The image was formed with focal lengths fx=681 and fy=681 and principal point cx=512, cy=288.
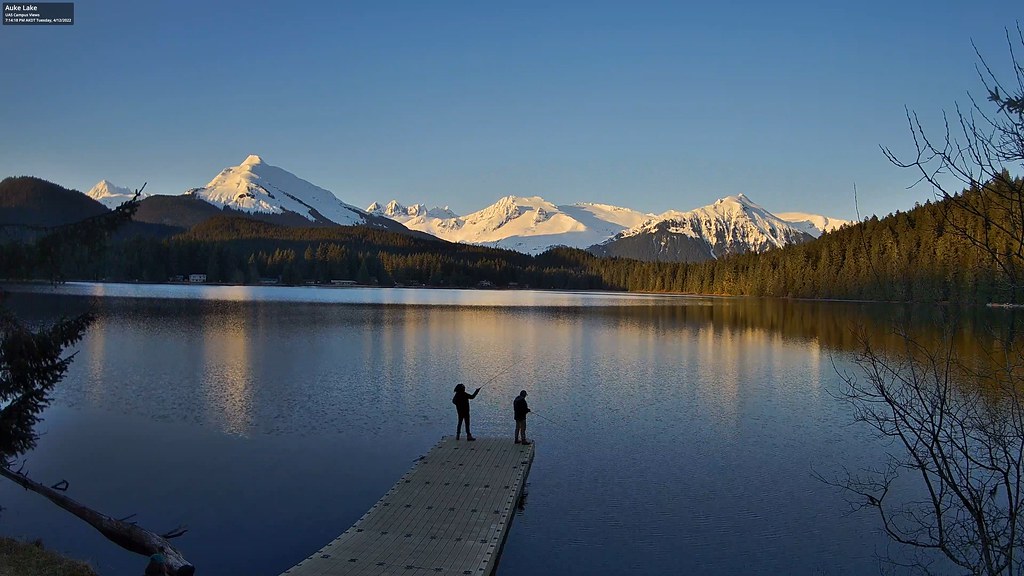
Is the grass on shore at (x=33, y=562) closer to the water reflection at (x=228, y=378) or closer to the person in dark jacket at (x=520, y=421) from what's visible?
the water reflection at (x=228, y=378)

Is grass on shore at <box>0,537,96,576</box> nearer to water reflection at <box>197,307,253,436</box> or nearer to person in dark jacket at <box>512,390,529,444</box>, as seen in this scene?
water reflection at <box>197,307,253,436</box>

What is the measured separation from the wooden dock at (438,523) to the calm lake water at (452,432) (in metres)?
0.88

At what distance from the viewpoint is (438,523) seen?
51.2ft

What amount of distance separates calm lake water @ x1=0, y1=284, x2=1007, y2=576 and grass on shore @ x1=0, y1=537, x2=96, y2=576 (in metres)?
1.09

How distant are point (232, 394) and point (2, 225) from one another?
2011cm

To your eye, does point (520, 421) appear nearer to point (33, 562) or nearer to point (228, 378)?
point (33, 562)

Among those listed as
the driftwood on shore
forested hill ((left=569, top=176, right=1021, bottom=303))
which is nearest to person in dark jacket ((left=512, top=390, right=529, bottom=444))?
the driftwood on shore

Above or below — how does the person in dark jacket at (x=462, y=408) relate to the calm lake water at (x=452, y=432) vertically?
above

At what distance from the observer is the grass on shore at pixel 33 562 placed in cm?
1216

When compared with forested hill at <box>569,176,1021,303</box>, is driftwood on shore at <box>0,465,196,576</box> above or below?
below

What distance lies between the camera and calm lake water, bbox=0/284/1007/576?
15672 mm

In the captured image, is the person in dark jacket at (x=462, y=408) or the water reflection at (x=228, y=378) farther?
the water reflection at (x=228, y=378)

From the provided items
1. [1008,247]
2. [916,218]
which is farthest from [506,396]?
[916,218]

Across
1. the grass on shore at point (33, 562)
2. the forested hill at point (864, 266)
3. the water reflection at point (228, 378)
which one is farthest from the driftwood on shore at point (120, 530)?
the forested hill at point (864, 266)
